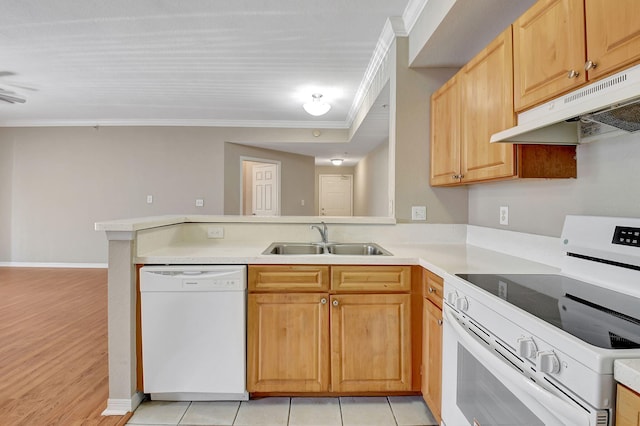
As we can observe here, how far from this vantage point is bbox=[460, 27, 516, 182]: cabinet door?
1479 millimetres

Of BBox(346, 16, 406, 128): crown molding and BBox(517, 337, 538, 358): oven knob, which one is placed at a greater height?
BBox(346, 16, 406, 128): crown molding

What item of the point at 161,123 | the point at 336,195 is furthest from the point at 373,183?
the point at 161,123

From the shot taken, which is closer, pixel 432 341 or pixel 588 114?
pixel 588 114

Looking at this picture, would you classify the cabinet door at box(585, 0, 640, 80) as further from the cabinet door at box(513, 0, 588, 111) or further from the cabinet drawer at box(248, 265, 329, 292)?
the cabinet drawer at box(248, 265, 329, 292)

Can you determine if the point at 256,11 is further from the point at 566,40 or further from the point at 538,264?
the point at 538,264

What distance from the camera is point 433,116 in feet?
7.59

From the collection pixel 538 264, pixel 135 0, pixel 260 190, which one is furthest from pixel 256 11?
pixel 260 190

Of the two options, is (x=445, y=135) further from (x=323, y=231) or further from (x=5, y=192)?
(x=5, y=192)

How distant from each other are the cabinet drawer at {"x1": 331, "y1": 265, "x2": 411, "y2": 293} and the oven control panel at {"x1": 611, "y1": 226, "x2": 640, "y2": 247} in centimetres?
87

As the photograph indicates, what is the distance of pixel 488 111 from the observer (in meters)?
1.62

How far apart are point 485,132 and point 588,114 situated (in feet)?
1.74

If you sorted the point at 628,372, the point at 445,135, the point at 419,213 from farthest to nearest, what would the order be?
the point at 419,213 → the point at 445,135 → the point at 628,372

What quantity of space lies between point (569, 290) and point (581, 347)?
0.57 metres

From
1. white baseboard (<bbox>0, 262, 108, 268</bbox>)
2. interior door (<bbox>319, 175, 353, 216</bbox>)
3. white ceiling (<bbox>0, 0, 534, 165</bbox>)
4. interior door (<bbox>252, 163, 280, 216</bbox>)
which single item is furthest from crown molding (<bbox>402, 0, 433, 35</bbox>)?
interior door (<bbox>319, 175, 353, 216</bbox>)
